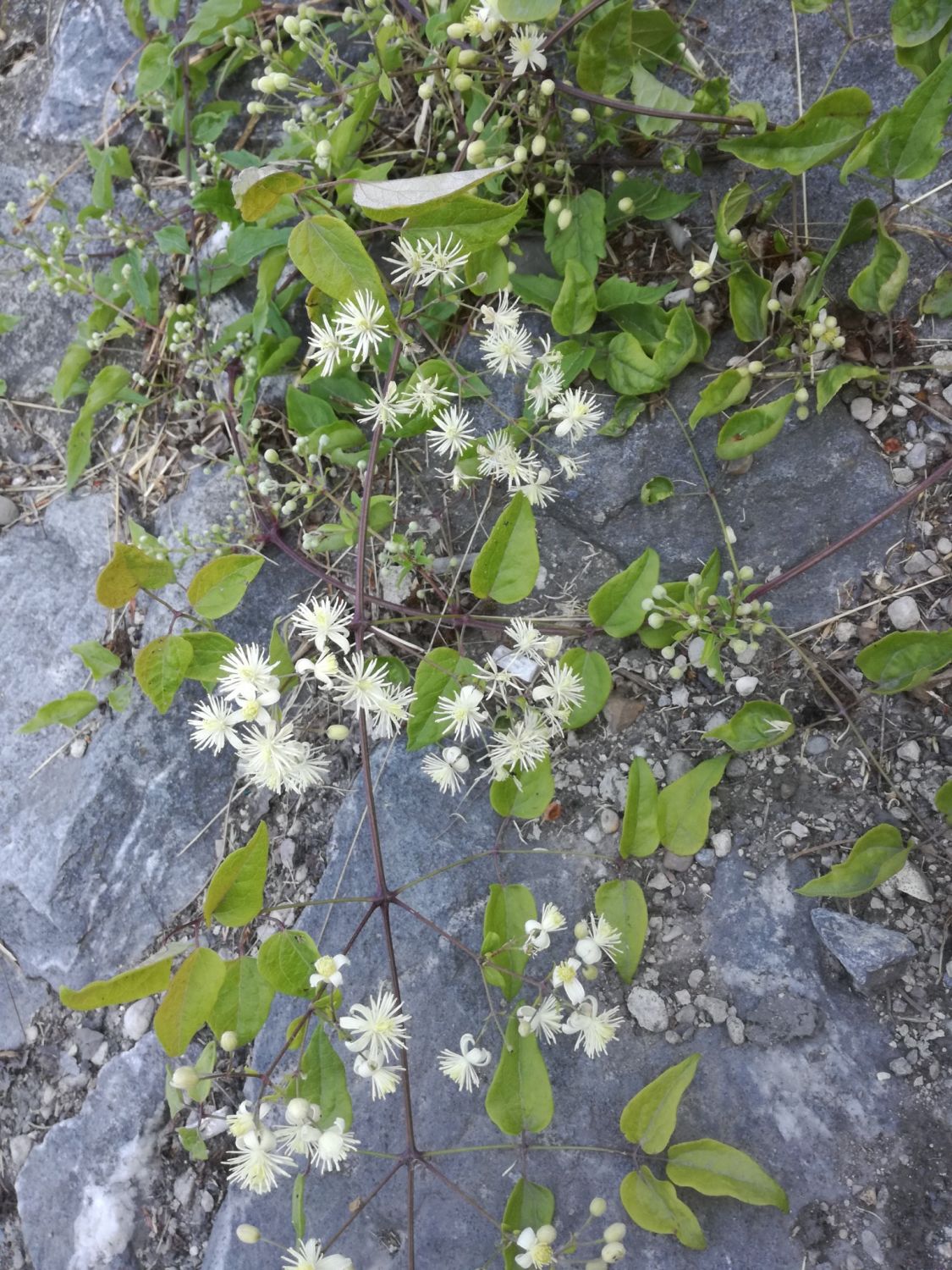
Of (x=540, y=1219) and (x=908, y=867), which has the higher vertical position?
(x=908, y=867)

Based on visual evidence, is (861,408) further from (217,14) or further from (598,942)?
(217,14)

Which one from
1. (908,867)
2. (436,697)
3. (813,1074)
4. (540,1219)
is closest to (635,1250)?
(540,1219)

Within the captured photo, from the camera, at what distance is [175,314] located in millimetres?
2230

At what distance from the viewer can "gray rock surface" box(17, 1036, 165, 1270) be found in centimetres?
194

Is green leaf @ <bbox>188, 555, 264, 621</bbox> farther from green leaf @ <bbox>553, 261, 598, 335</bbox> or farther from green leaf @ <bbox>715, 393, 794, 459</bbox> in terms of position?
green leaf @ <bbox>715, 393, 794, 459</bbox>

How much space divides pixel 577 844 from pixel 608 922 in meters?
0.21

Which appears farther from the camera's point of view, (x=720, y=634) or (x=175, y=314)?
(x=175, y=314)

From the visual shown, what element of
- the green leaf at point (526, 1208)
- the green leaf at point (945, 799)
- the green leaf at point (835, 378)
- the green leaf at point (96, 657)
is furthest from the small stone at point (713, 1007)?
the green leaf at point (96, 657)

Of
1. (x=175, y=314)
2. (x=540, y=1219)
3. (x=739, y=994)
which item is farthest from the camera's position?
(x=175, y=314)

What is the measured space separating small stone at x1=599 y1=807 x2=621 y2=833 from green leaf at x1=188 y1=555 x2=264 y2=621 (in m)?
0.84

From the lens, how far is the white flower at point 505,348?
173cm

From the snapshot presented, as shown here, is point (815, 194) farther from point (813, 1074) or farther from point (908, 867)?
point (813, 1074)

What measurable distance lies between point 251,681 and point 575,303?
100cm

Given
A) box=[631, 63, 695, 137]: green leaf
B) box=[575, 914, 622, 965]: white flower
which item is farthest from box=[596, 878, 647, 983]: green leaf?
box=[631, 63, 695, 137]: green leaf
